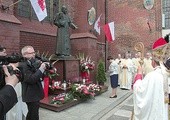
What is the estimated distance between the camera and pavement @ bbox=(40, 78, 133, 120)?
6.48 m

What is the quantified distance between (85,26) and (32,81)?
8388 millimetres

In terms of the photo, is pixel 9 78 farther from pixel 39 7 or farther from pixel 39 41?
pixel 39 41

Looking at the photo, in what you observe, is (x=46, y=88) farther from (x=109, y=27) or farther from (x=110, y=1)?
(x=110, y=1)

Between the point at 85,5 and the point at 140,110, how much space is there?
31.6 ft

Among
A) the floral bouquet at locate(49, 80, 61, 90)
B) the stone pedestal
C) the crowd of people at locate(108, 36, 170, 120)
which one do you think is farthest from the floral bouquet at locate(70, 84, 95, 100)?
the crowd of people at locate(108, 36, 170, 120)

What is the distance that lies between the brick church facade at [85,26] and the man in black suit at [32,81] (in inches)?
104

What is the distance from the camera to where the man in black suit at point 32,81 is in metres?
4.28

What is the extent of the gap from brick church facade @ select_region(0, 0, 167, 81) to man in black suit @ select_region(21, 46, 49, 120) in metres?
2.65

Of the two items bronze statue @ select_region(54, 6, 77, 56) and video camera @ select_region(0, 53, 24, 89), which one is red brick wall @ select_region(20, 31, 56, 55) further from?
video camera @ select_region(0, 53, 24, 89)

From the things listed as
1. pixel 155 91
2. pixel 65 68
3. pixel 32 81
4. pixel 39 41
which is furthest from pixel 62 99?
pixel 155 91

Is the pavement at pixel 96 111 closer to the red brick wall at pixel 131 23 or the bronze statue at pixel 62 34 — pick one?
the bronze statue at pixel 62 34

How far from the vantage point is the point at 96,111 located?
7152 millimetres

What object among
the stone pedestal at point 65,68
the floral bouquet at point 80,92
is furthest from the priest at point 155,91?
the stone pedestal at point 65,68

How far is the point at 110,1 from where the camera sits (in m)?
19.7
